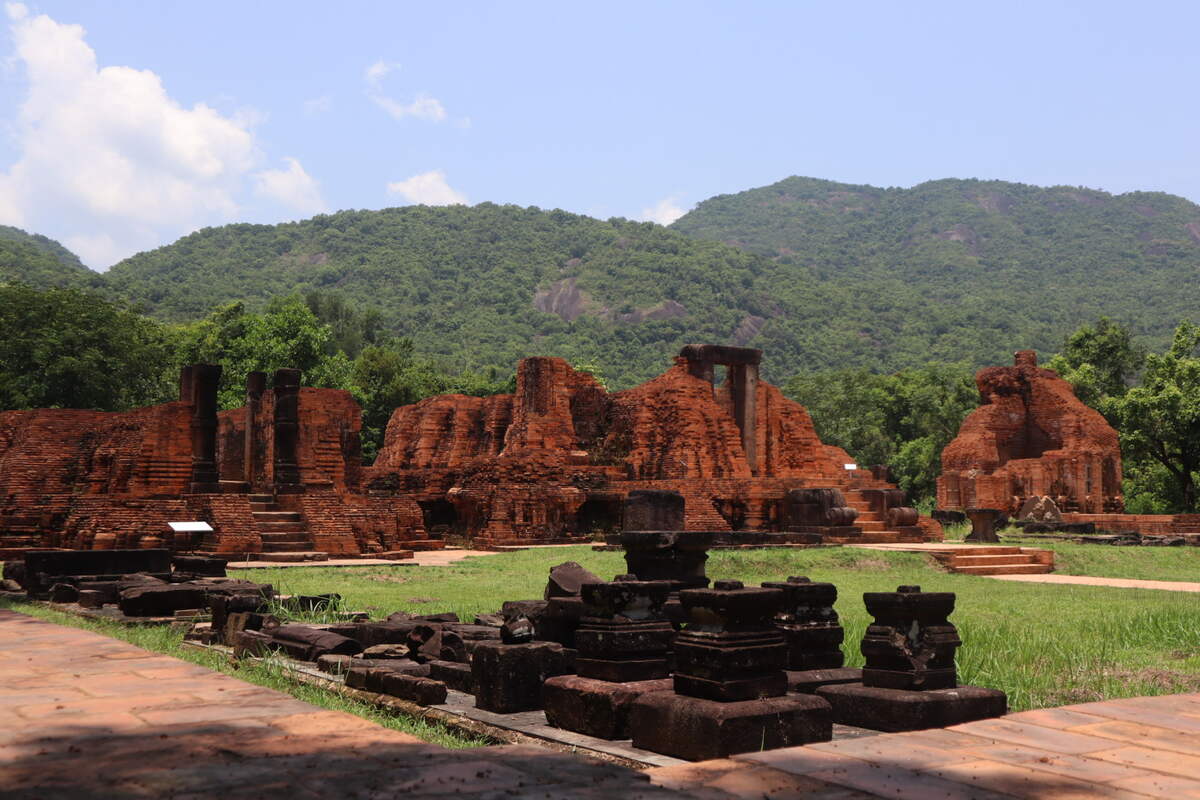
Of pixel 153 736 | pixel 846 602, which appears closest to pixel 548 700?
pixel 153 736

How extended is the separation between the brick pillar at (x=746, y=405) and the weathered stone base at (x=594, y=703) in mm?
25573

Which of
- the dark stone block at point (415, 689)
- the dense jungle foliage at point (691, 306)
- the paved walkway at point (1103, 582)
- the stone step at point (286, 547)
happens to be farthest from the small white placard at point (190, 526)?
the dense jungle foliage at point (691, 306)

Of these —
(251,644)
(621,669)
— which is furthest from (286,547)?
(621,669)

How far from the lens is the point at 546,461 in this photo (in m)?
25.4

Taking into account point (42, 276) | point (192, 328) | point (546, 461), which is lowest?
point (546, 461)

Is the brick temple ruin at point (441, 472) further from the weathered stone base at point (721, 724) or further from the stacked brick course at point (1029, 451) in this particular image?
the weathered stone base at point (721, 724)

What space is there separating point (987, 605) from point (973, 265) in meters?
145

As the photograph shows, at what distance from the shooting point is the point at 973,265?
148000 mm

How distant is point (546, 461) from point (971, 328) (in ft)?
293

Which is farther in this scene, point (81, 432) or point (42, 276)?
point (42, 276)

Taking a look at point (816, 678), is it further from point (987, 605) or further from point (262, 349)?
point (262, 349)

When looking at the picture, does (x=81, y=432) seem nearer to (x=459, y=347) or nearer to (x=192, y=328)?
(x=192, y=328)

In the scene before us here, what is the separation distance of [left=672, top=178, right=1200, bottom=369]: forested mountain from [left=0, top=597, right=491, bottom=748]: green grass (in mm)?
88497

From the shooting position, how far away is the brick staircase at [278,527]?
1979 centimetres
